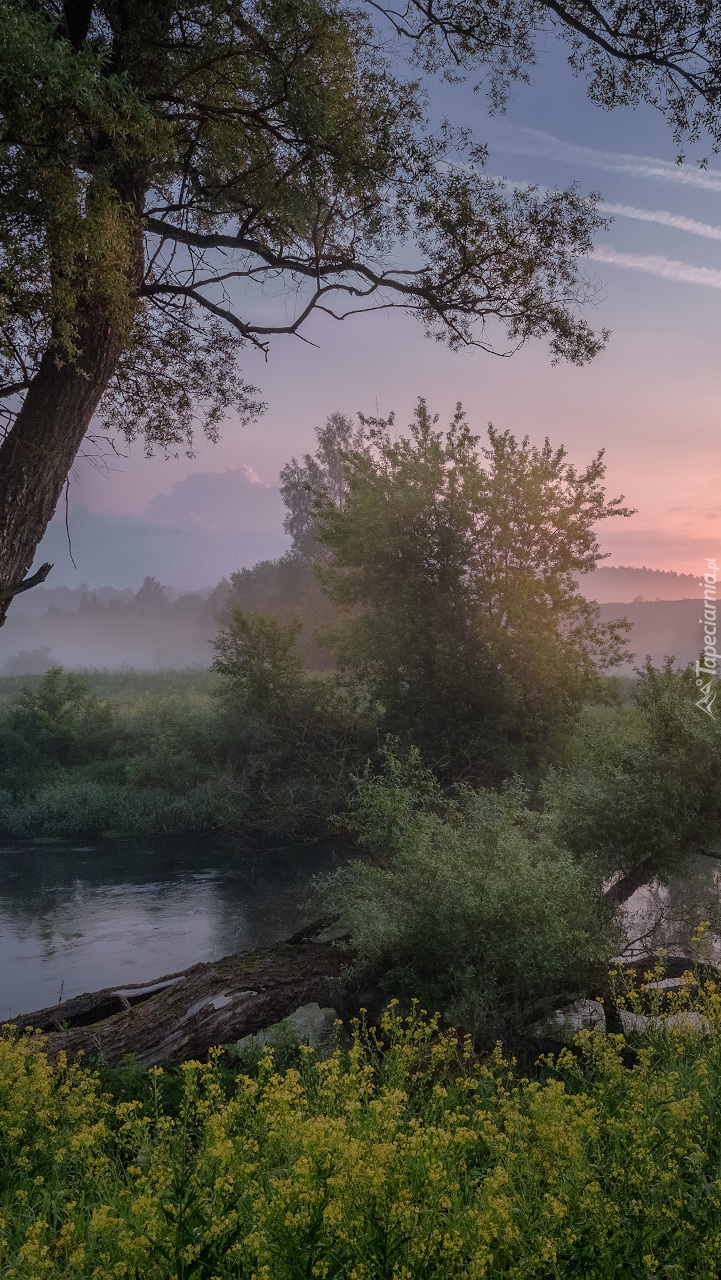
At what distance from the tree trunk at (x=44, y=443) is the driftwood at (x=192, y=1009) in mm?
4530

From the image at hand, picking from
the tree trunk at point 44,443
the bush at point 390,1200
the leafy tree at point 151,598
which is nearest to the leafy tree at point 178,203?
the tree trunk at point 44,443

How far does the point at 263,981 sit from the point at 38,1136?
388cm

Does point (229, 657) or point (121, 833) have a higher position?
point (229, 657)

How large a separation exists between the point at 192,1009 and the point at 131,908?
972 cm

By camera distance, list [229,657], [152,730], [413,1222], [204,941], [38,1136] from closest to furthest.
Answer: [413,1222]
[38,1136]
[204,941]
[229,657]
[152,730]

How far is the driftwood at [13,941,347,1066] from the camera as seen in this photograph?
8086mm

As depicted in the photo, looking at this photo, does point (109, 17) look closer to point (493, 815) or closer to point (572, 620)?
point (493, 815)

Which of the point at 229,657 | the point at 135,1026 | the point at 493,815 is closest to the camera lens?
the point at 135,1026

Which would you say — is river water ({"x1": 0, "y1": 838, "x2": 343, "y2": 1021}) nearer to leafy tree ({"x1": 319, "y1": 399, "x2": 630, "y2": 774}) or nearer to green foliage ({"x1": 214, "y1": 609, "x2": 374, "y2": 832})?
green foliage ({"x1": 214, "y1": 609, "x2": 374, "y2": 832})

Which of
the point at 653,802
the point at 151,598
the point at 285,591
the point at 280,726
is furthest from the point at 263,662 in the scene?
the point at 151,598

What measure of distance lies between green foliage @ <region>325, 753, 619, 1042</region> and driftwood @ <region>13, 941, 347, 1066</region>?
2.71 feet

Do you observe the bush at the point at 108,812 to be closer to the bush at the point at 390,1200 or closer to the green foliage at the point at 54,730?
the green foliage at the point at 54,730

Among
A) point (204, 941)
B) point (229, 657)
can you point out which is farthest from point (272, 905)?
point (229, 657)

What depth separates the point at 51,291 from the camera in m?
6.75
